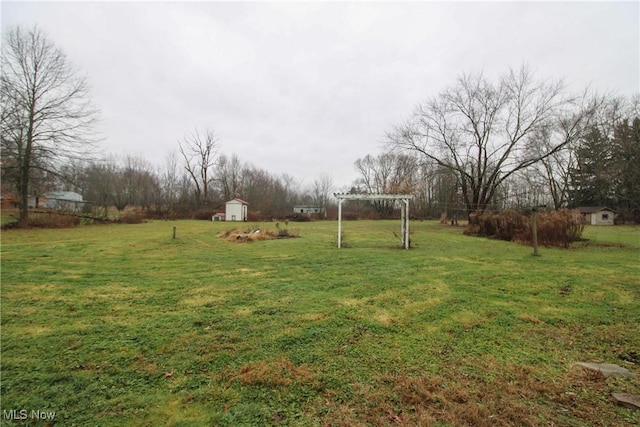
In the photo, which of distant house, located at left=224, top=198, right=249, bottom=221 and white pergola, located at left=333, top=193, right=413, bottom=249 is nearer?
white pergola, located at left=333, top=193, right=413, bottom=249

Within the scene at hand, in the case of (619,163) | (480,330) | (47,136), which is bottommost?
(480,330)

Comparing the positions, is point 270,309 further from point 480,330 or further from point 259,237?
point 259,237

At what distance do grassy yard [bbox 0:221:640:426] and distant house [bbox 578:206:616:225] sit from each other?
124 feet

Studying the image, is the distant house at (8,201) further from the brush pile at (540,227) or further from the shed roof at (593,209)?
the shed roof at (593,209)

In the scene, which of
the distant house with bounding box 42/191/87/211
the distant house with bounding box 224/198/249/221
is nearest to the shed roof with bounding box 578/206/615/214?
the distant house with bounding box 224/198/249/221

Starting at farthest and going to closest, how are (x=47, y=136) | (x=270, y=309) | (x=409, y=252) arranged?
(x=47, y=136) < (x=409, y=252) < (x=270, y=309)

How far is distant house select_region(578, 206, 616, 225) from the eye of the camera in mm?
33406

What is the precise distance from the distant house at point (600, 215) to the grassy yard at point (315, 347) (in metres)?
37.7

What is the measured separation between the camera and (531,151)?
74.1 ft

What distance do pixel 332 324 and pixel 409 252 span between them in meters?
6.92

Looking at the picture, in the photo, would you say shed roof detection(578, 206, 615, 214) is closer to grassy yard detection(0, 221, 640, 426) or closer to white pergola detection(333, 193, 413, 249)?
white pergola detection(333, 193, 413, 249)

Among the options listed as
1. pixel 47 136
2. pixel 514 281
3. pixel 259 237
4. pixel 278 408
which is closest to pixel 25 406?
pixel 278 408

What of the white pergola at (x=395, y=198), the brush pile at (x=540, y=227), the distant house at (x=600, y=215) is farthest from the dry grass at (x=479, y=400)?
the distant house at (x=600, y=215)

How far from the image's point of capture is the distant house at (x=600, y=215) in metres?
33.4
